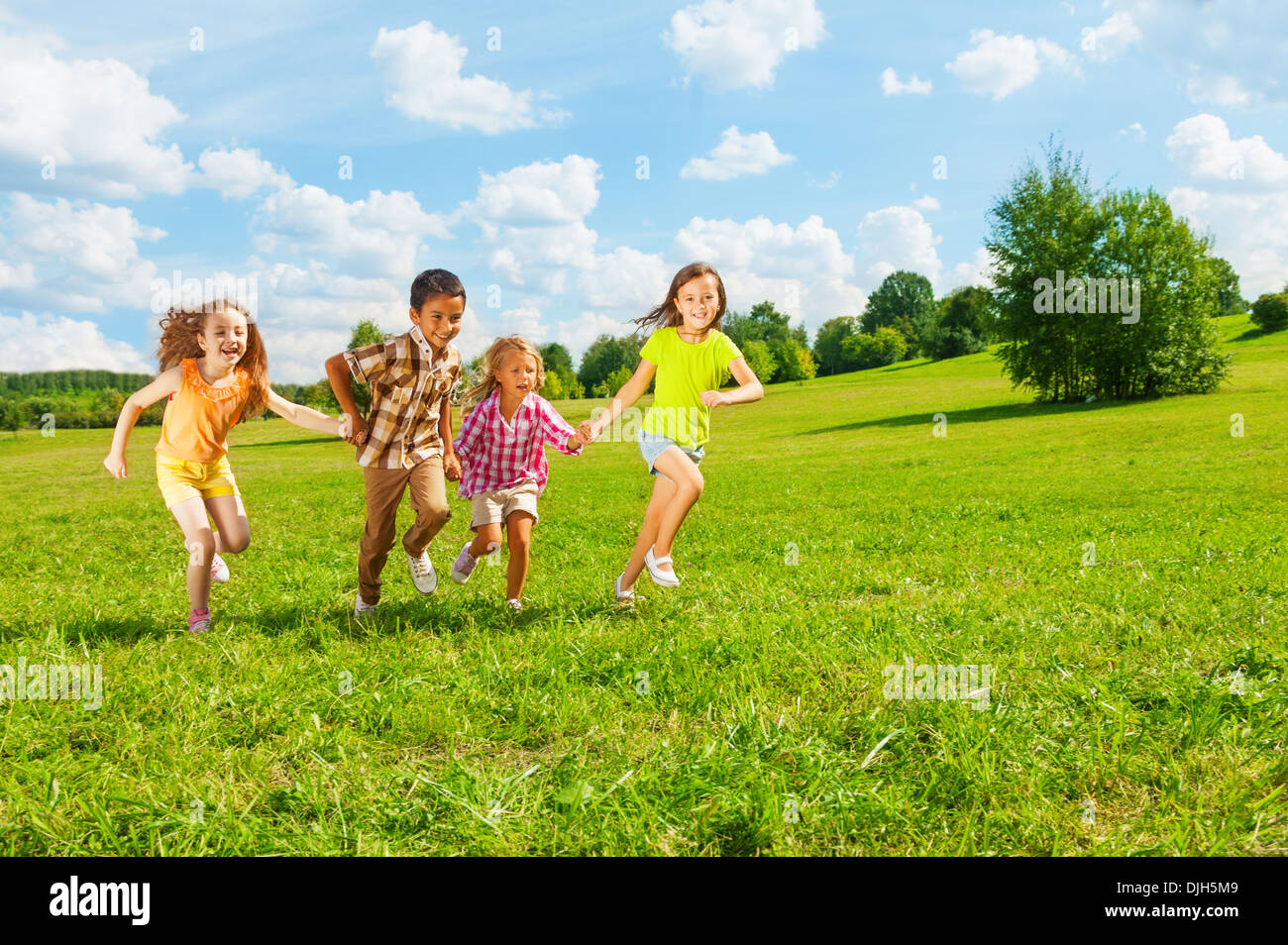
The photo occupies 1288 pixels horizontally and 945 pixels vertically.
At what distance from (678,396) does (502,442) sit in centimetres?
143

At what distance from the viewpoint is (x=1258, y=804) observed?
3227mm

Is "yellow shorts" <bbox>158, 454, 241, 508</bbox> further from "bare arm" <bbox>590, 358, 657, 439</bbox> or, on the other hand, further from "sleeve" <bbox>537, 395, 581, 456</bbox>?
"bare arm" <bbox>590, 358, 657, 439</bbox>

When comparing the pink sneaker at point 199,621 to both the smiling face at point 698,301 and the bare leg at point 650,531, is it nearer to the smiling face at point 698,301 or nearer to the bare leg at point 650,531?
the bare leg at point 650,531

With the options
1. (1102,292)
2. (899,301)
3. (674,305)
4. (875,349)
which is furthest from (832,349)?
(674,305)

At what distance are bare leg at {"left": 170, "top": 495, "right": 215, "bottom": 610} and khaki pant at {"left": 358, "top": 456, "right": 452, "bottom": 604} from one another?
1.03 m

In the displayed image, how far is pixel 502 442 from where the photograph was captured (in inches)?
258

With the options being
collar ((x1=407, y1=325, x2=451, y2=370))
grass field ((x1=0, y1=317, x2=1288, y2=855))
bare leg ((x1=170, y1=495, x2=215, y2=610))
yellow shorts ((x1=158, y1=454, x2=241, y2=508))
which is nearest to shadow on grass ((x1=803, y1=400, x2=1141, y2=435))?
grass field ((x1=0, y1=317, x2=1288, y2=855))

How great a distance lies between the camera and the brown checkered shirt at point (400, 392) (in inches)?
230

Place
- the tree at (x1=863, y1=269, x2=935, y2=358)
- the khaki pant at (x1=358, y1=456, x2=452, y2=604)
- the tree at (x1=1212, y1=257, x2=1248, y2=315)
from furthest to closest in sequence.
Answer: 1. the tree at (x1=863, y1=269, x2=935, y2=358)
2. the tree at (x1=1212, y1=257, x2=1248, y2=315)
3. the khaki pant at (x1=358, y1=456, x2=452, y2=604)

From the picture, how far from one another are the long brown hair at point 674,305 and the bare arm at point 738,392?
0.43 metres

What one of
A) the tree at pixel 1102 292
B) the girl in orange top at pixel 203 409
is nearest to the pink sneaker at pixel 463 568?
the girl in orange top at pixel 203 409

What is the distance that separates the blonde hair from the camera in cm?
648

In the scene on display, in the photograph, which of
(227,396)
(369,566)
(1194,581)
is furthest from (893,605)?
(227,396)
